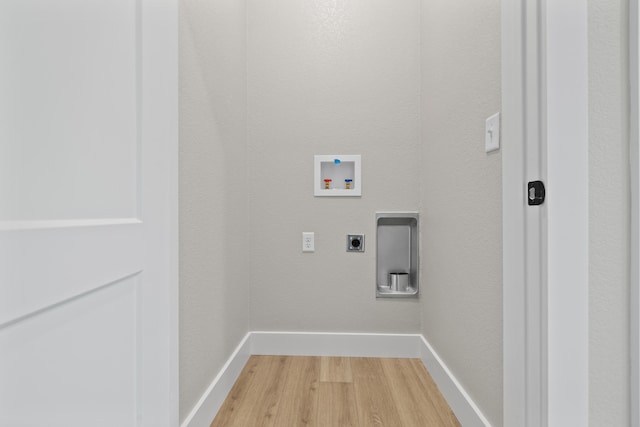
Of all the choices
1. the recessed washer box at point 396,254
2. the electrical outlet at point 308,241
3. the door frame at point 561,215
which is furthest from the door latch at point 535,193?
the electrical outlet at point 308,241

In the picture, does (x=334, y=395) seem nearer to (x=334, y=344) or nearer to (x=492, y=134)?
(x=334, y=344)

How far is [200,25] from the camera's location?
122cm

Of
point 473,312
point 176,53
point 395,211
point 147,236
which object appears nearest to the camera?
point 147,236

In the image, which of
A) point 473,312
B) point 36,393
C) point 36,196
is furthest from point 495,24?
point 36,393

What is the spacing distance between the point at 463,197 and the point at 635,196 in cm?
61

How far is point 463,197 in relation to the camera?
1272 mm

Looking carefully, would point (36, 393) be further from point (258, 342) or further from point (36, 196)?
point (258, 342)

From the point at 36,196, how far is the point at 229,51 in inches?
49.3

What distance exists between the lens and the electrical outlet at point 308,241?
74.9 inches

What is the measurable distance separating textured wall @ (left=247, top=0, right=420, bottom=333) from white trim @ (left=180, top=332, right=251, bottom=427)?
252mm

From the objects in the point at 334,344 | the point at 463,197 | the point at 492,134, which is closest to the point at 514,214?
the point at 492,134

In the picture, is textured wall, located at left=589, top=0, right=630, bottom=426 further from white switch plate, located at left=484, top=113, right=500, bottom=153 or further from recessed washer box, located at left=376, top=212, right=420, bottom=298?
recessed washer box, located at left=376, top=212, right=420, bottom=298

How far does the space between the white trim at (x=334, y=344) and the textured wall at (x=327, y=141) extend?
4 cm

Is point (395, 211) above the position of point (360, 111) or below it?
below
